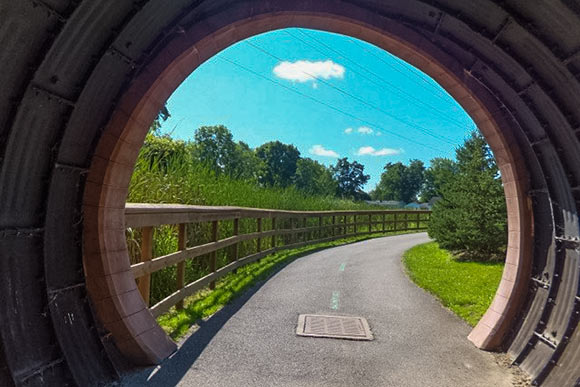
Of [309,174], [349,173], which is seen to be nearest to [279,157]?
[309,174]

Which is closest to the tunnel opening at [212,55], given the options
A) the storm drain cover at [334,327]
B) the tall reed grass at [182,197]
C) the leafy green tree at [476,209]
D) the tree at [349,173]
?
the storm drain cover at [334,327]

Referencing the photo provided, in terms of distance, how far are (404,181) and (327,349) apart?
398 feet

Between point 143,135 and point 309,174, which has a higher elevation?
point 309,174

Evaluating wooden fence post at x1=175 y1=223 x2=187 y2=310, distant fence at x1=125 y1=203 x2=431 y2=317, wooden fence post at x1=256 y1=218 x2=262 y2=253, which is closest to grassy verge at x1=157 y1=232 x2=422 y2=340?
distant fence at x1=125 y1=203 x2=431 y2=317

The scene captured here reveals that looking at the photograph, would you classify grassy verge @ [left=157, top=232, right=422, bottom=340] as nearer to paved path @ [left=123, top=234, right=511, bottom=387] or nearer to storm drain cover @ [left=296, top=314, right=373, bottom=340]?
paved path @ [left=123, top=234, right=511, bottom=387]

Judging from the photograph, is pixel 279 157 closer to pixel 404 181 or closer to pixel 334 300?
pixel 404 181

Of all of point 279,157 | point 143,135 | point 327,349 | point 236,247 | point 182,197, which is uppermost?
point 279,157

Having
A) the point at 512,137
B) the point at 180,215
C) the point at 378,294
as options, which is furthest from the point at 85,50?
the point at 378,294

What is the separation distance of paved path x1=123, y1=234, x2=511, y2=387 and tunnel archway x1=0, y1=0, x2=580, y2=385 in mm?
374

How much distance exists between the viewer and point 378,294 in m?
6.82

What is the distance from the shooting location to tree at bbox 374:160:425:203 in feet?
393

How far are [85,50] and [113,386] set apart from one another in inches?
105

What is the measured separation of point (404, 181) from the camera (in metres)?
120

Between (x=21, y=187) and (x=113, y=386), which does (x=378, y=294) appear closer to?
(x=113, y=386)
